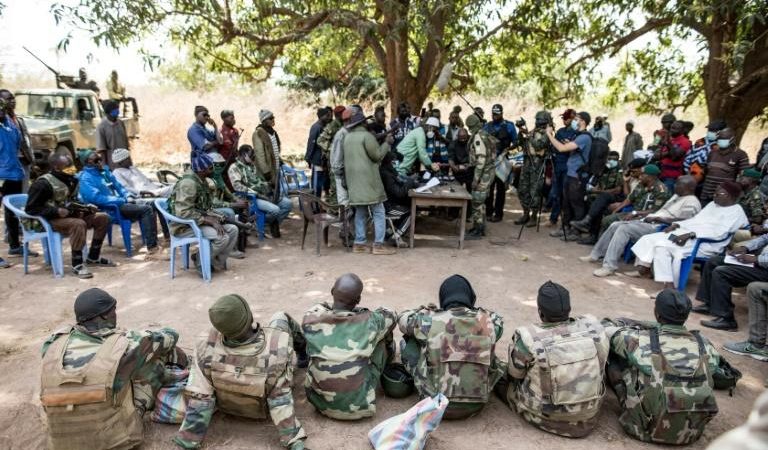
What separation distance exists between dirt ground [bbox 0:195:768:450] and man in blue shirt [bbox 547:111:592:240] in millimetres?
510

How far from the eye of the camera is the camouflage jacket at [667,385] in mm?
3033

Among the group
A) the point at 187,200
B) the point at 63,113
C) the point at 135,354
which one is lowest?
the point at 135,354

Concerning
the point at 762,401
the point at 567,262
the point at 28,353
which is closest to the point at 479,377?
the point at 762,401

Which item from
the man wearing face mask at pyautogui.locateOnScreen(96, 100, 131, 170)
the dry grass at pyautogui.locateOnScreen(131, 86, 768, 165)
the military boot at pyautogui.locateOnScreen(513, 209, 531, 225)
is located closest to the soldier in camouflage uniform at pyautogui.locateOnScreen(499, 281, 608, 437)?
the military boot at pyautogui.locateOnScreen(513, 209, 531, 225)

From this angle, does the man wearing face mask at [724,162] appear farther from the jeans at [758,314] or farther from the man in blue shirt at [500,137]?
the man in blue shirt at [500,137]

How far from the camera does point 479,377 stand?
326 cm

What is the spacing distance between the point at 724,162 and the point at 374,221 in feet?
14.4

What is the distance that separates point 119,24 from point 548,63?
816cm

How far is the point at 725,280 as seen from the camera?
15.9ft

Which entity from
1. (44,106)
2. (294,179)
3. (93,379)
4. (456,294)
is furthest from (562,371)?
(44,106)

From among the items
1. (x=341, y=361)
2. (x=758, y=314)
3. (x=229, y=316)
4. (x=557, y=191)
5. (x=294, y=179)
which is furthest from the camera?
(x=294, y=179)

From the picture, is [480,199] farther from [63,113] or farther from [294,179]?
[63,113]

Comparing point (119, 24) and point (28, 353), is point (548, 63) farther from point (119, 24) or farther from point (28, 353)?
point (28, 353)

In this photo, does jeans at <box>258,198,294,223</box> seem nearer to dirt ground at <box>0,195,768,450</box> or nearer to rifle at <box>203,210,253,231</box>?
dirt ground at <box>0,195,768,450</box>
